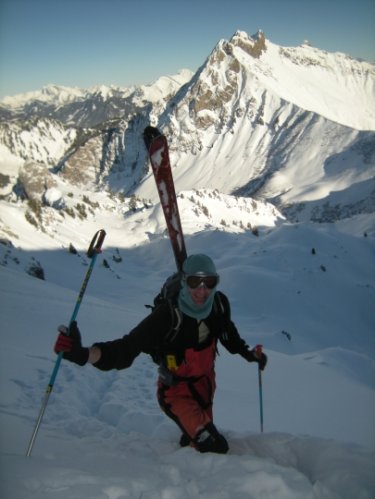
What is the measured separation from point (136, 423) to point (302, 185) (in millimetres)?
118710

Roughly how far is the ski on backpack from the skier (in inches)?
82.1

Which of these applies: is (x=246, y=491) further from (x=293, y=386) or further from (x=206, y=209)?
(x=206, y=209)

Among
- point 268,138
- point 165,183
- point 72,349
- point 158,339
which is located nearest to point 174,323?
point 158,339

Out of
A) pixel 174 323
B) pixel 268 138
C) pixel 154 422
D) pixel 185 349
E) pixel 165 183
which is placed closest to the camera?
pixel 174 323

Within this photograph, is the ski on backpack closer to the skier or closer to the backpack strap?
the skier

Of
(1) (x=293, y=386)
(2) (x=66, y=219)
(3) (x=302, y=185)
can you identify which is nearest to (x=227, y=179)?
(3) (x=302, y=185)

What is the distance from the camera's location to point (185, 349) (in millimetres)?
4402

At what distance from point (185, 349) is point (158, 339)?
1.12 ft

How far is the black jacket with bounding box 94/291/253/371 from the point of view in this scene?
402cm

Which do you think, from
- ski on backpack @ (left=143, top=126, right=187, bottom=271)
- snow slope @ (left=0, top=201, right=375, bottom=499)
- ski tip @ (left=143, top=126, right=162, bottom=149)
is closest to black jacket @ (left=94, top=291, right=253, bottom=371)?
snow slope @ (left=0, top=201, right=375, bottom=499)

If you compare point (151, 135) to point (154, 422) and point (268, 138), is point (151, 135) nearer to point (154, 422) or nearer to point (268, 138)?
point (154, 422)

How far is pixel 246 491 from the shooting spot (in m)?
3.12

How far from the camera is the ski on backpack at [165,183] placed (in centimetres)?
648

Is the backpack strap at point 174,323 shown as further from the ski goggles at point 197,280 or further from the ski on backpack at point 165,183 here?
the ski on backpack at point 165,183
